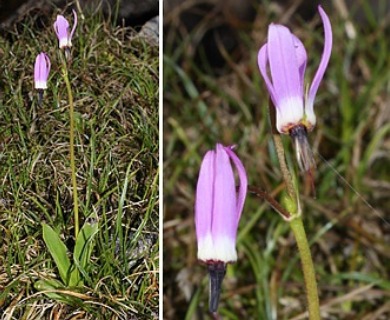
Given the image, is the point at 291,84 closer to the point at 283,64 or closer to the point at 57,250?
the point at 283,64

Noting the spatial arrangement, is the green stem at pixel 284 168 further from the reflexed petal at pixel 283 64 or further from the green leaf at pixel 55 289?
the green leaf at pixel 55 289

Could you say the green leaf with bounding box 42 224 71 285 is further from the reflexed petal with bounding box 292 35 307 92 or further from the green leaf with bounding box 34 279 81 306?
the reflexed petal with bounding box 292 35 307 92


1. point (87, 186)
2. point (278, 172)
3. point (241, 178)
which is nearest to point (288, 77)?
point (241, 178)

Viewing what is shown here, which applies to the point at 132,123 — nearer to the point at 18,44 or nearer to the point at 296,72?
the point at 18,44

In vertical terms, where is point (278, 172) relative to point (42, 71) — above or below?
below

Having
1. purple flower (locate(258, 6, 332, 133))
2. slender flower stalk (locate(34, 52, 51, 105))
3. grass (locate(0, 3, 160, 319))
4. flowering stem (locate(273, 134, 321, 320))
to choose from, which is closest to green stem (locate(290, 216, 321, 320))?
flowering stem (locate(273, 134, 321, 320))
